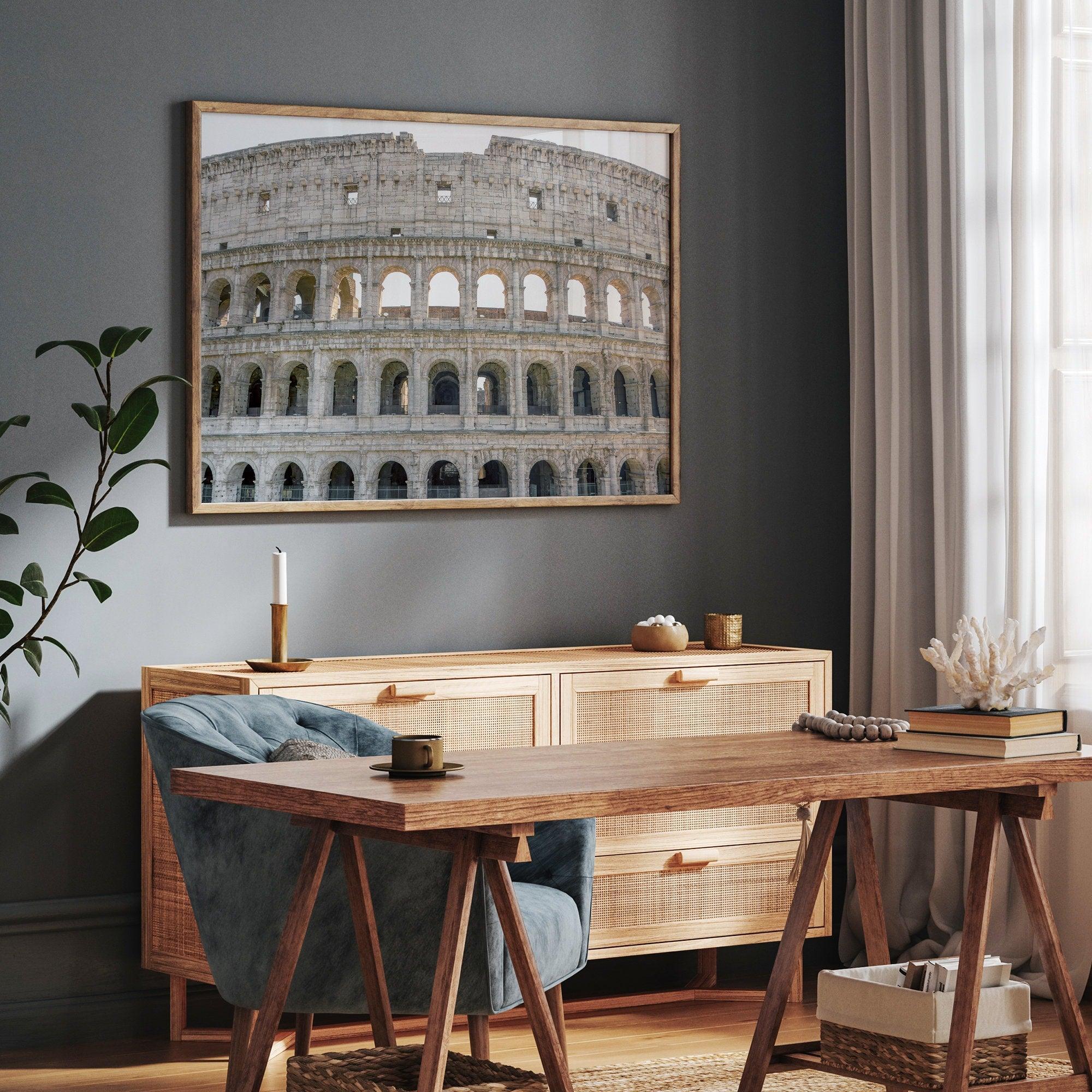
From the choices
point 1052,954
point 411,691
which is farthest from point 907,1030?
point 411,691

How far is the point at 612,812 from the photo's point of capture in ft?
7.48

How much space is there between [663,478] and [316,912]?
197 cm

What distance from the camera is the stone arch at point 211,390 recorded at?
13.0ft

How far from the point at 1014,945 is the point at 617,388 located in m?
1.74

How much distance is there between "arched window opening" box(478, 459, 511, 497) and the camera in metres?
4.22

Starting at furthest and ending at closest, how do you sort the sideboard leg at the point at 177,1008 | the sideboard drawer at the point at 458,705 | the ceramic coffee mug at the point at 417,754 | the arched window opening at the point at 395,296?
1. the arched window opening at the point at 395,296
2. the sideboard leg at the point at 177,1008
3. the sideboard drawer at the point at 458,705
4. the ceramic coffee mug at the point at 417,754

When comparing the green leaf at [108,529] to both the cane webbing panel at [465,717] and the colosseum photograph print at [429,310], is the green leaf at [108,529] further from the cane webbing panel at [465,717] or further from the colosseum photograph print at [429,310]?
the cane webbing panel at [465,717]

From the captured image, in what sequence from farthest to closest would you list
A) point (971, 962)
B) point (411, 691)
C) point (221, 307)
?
point (221, 307)
point (411, 691)
point (971, 962)

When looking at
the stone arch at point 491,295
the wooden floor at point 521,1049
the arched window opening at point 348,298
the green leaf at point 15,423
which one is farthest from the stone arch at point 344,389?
the wooden floor at point 521,1049

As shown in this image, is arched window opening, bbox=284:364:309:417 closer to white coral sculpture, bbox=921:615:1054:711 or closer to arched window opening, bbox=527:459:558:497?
arched window opening, bbox=527:459:558:497

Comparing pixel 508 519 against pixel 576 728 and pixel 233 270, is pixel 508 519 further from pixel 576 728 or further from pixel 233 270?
pixel 233 270

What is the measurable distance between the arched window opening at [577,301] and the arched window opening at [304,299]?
69 centimetres

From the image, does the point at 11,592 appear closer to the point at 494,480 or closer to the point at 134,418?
the point at 134,418

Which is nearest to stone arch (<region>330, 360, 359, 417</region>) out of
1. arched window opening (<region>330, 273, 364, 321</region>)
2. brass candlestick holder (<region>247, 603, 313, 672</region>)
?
arched window opening (<region>330, 273, 364, 321</region>)
